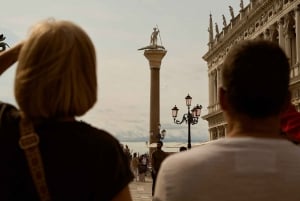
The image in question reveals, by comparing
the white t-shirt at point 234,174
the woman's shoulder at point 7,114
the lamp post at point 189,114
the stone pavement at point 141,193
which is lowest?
the stone pavement at point 141,193

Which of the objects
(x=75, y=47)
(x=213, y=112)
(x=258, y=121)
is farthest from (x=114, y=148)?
(x=213, y=112)

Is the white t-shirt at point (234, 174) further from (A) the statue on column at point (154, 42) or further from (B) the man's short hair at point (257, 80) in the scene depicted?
(A) the statue on column at point (154, 42)

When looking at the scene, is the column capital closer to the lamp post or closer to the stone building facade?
the stone building facade

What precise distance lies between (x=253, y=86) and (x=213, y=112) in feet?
170

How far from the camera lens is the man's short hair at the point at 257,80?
1.99 m

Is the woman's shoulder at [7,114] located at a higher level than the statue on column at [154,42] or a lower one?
lower

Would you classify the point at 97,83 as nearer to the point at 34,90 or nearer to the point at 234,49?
the point at 34,90

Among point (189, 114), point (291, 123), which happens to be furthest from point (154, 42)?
point (291, 123)

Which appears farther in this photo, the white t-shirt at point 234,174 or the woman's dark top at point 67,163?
the white t-shirt at point 234,174

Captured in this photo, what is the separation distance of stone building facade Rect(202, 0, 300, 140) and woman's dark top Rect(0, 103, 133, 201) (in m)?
18.8

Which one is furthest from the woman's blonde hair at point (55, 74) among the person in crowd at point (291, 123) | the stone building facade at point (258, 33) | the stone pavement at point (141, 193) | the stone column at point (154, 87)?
the stone column at point (154, 87)

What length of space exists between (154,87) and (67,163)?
147ft

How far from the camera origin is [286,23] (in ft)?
107

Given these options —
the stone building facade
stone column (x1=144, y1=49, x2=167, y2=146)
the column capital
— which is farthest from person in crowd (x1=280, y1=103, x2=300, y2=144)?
the column capital
